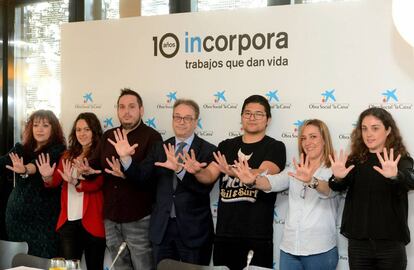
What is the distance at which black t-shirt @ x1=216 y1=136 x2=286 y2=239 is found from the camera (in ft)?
11.9

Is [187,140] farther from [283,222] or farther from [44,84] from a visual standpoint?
[44,84]

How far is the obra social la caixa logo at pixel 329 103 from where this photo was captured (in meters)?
3.76

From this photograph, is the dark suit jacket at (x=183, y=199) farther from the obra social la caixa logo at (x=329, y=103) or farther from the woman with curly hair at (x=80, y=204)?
the obra social la caixa logo at (x=329, y=103)

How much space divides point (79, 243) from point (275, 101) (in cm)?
188

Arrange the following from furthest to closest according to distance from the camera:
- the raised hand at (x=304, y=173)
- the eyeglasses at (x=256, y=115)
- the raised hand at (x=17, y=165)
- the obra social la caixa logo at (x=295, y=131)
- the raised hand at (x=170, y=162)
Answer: the raised hand at (x=17, y=165), the obra social la caixa logo at (x=295, y=131), the eyeglasses at (x=256, y=115), the raised hand at (x=170, y=162), the raised hand at (x=304, y=173)

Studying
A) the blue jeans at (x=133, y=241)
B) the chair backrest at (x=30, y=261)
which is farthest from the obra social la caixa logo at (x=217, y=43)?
the chair backrest at (x=30, y=261)

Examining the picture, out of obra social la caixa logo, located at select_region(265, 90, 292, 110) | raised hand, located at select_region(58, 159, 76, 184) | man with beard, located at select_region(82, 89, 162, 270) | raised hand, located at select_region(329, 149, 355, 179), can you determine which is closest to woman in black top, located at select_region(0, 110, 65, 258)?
raised hand, located at select_region(58, 159, 76, 184)

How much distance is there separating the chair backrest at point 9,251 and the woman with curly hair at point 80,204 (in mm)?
986

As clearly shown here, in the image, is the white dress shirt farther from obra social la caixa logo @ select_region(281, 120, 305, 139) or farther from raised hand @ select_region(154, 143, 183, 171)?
raised hand @ select_region(154, 143, 183, 171)

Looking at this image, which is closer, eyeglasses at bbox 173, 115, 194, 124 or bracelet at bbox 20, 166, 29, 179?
eyeglasses at bbox 173, 115, 194, 124

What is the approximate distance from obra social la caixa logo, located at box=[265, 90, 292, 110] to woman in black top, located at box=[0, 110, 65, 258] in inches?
69.5

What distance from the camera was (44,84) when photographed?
5.56 metres

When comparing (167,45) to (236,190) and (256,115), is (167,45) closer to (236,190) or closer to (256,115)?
(256,115)

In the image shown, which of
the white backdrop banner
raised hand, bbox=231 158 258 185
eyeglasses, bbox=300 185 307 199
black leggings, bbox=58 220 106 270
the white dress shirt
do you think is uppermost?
the white backdrop banner
